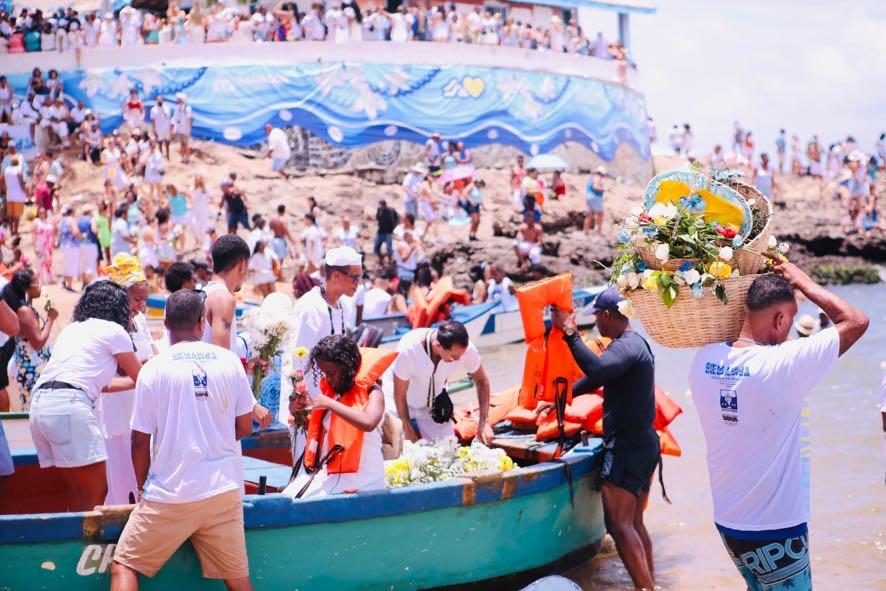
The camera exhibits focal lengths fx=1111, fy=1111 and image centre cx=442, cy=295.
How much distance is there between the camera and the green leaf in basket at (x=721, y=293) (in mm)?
4859

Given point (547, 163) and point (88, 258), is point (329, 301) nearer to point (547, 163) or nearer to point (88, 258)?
point (88, 258)

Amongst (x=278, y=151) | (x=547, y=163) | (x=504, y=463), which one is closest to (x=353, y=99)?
(x=278, y=151)

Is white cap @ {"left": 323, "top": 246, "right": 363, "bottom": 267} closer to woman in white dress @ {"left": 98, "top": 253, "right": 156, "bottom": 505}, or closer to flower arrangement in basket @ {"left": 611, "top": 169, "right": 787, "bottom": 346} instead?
woman in white dress @ {"left": 98, "top": 253, "right": 156, "bottom": 505}

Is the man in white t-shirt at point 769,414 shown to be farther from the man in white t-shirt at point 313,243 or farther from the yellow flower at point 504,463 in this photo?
the man in white t-shirt at point 313,243

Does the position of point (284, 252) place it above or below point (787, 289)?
below

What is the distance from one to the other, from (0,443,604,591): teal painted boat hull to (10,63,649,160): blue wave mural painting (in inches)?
934

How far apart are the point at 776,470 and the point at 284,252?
738 inches

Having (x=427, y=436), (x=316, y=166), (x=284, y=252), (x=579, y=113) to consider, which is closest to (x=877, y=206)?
(x=579, y=113)

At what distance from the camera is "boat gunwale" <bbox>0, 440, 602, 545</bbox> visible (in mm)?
5547

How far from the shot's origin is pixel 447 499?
Answer: 6.66 meters

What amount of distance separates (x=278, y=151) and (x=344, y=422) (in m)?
23.6

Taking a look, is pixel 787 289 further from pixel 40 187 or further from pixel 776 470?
pixel 40 187

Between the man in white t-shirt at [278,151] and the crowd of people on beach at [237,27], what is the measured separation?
3.38m

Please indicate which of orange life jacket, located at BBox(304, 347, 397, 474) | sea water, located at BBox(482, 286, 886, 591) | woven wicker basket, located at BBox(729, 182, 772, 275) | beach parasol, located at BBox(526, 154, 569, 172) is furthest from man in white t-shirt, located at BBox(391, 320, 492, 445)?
beach parasol, located at BBox(526, 154, 569, 172)
